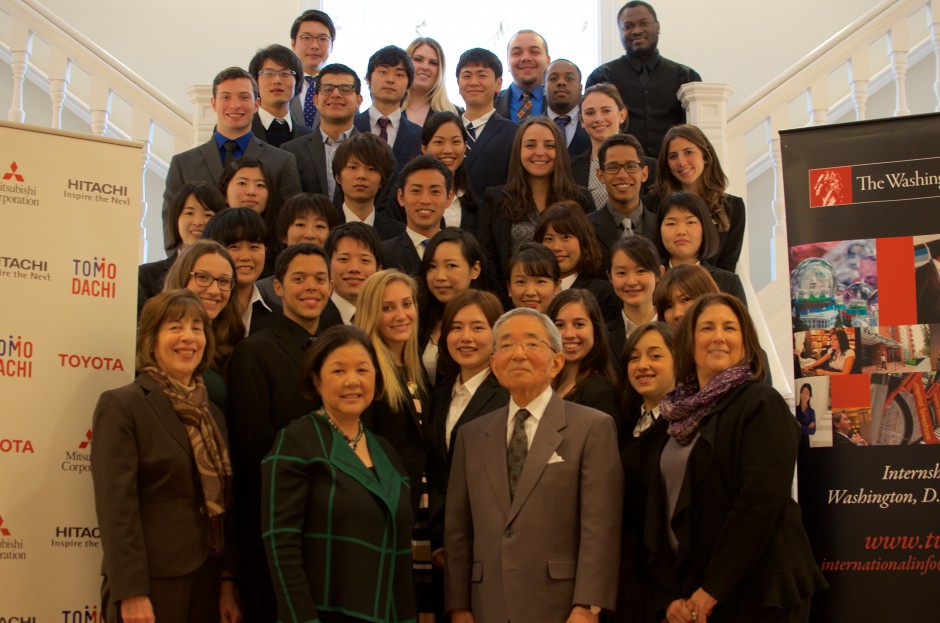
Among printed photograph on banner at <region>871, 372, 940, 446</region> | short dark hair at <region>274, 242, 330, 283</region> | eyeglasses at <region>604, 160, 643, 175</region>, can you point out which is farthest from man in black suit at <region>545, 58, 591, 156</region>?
printed photograph on banner at <region>871, 372, 940, 446</region>

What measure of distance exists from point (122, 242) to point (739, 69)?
6765mm

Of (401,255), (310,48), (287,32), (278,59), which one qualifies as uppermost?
(287,32)

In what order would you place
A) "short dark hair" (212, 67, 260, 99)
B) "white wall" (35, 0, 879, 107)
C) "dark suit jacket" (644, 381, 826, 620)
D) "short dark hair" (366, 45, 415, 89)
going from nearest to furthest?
"dark suit jacket" (644, 381, 826, 620), "short dark hair" (212, 67, 260, 99), "short dark hair" (366, 45, 415, 89), "white wall" (35, 0, 879, 107)

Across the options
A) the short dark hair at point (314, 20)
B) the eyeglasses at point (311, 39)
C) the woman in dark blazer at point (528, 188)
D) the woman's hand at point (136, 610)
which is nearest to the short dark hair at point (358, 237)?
the woman in dark blazer at point (528, 188)

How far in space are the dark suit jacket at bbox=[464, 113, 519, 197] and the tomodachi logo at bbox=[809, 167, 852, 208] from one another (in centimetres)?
227

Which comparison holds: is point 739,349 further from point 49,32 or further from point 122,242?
point 49,32

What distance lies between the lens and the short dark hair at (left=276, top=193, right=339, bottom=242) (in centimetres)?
489

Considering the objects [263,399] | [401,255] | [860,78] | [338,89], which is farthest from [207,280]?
[860,78]

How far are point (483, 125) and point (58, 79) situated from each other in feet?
8.99

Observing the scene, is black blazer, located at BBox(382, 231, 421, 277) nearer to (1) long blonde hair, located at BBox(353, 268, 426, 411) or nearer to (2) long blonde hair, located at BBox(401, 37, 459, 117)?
(1) long blonde hair, located at BBox(353, 268, 426, 411)

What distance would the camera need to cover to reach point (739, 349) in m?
3.48

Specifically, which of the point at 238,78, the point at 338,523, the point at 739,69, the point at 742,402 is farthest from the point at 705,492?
the point at 739,69

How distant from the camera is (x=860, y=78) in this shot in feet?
22.5

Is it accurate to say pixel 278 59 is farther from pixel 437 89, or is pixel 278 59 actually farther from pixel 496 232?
pixel 496 232
